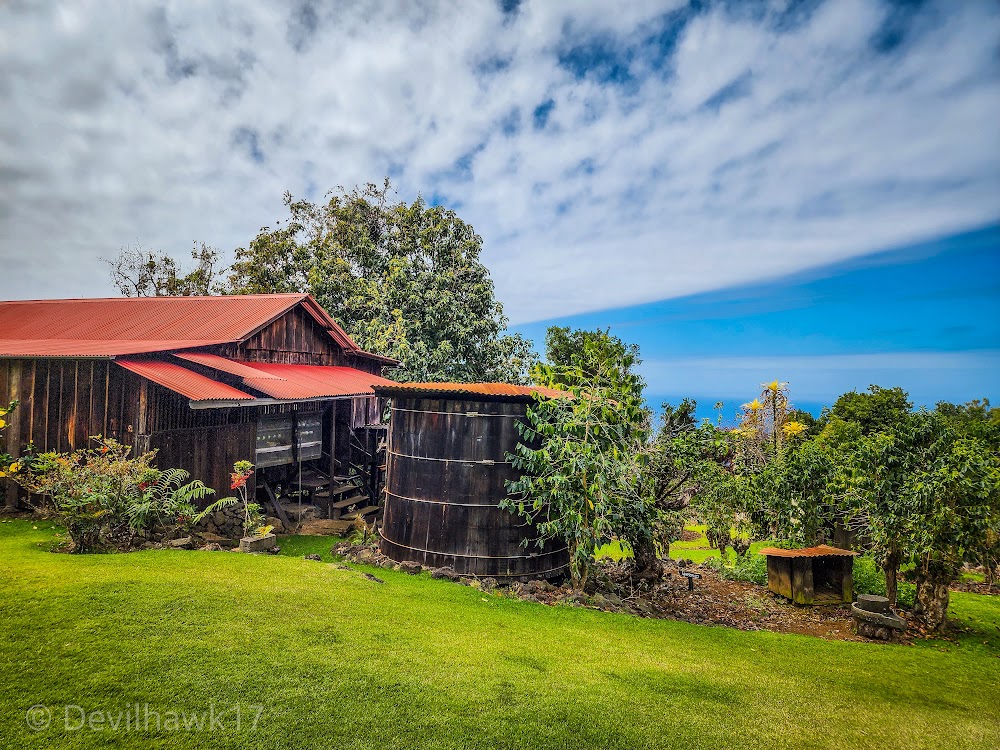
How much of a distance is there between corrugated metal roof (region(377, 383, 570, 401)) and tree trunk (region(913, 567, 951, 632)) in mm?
6337

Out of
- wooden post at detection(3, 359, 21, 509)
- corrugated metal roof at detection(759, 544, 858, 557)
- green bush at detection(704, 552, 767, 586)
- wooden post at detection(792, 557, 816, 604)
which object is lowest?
green bush at detection(704, 552, 767, 586)

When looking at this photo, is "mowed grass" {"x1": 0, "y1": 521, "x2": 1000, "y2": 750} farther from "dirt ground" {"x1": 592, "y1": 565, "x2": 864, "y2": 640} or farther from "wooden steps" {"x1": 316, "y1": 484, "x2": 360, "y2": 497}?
"wooden steps" {"x1": 316, "y1": 484, "x2": 360, "y2": 497}

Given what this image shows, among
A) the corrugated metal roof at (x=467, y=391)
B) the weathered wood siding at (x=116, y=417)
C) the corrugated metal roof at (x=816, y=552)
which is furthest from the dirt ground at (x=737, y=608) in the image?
the weathered wood siding at (x=116, y=417)

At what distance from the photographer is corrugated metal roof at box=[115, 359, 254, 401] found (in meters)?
9.98

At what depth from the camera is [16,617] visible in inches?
192

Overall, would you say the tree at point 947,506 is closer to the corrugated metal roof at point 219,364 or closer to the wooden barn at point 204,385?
the wooden barn at point 204,385

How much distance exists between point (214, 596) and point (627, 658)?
4.54m

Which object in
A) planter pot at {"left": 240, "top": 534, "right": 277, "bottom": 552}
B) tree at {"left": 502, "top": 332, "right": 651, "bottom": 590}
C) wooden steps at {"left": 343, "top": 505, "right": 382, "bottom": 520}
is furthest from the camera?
wooden steps at {"left": 343, "top": 505, "right": 382, "bottom": 520}

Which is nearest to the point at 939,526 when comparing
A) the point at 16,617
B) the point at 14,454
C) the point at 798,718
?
the point at 798,718

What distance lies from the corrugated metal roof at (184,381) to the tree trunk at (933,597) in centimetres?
1212

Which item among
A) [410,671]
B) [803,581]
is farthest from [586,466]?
[803,581]
